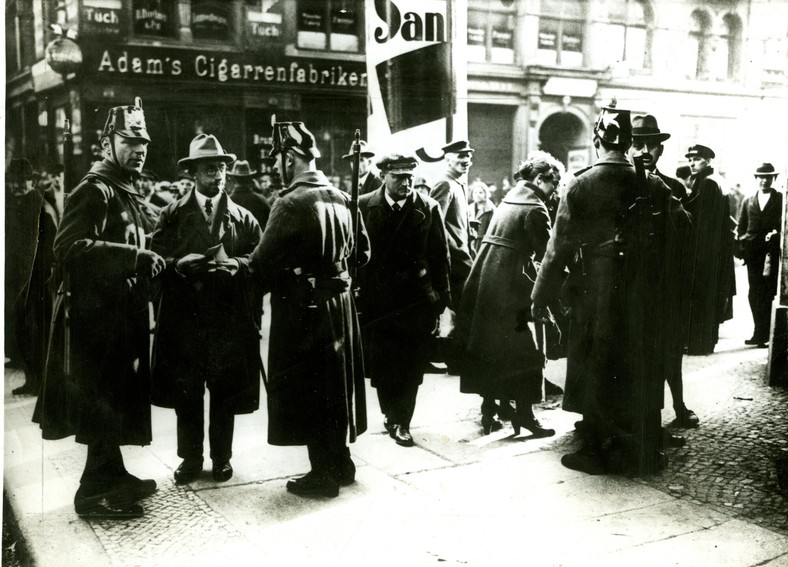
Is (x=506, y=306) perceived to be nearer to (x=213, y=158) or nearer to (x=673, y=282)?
(x=673, y=282)

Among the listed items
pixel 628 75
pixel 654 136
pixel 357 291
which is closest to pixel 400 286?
pixel 357 291

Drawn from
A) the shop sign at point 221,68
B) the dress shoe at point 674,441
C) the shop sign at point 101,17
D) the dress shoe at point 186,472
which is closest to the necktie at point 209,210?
the shop sign at point 221,68

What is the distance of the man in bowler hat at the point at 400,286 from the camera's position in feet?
11.8

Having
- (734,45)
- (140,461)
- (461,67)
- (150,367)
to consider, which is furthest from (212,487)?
(734,45)

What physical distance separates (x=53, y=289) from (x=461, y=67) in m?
2.19

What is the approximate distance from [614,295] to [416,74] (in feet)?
4.80

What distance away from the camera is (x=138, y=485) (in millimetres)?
3264

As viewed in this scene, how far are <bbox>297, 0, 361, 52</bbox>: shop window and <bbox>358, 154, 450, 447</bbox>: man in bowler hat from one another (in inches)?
24.0

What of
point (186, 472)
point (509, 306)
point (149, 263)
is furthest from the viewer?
point (509, 306)

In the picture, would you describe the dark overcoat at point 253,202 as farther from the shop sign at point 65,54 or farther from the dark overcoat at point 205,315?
the shop sign at point 65,54

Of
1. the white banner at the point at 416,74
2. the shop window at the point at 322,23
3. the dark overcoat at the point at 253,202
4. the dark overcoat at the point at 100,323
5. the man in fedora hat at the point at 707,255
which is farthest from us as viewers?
the man in fedora hat at the point at 707,255

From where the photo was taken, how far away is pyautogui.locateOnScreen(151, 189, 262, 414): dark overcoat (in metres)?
3.21

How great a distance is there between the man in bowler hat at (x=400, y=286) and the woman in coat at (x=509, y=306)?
0.21 meters

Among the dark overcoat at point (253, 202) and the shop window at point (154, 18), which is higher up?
the shop window at point (154, 18)
